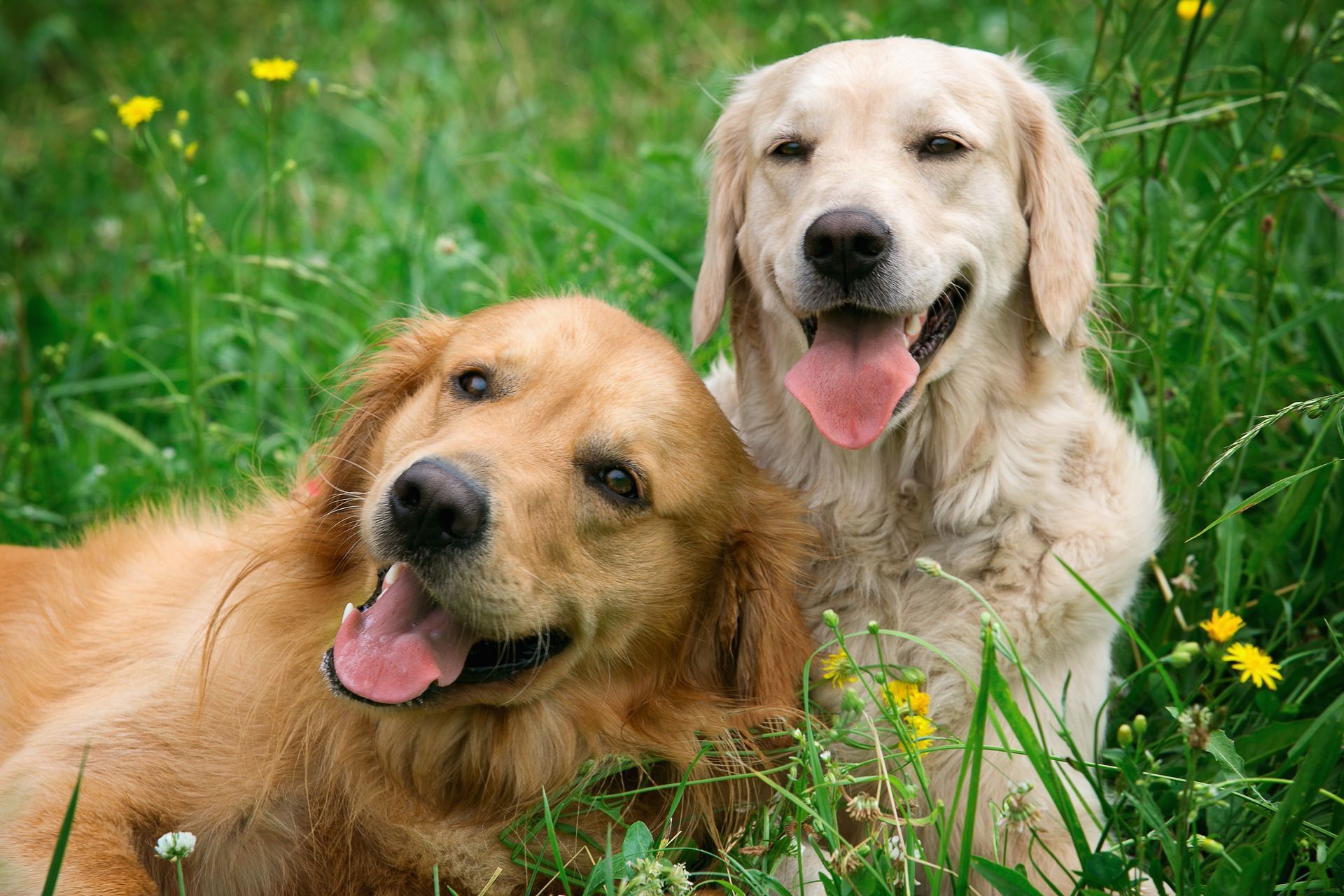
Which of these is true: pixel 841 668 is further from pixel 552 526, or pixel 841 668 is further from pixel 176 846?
pixel 176 846

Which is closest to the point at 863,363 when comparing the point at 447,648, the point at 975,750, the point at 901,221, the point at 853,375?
the point at 853,375

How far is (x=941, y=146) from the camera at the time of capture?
10.4 feet

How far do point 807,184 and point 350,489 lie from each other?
136 cm

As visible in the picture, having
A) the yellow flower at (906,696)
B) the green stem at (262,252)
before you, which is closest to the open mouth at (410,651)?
the yellow flower at (906,696)

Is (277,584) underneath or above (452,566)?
underneath

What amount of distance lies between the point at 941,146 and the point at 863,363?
0.58 meters

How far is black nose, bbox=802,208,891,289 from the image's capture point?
2.92 metres

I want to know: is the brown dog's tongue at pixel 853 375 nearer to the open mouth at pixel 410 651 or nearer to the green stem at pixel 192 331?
the open mouth at pixel 410 651

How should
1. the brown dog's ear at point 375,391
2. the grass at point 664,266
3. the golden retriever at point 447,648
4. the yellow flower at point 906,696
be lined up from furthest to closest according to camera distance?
1. the brown dog's ear at point 375,391
2. the grass at point 664,266
3. the golden retriever at point 447,648
4. the yellow flower at point 906,696

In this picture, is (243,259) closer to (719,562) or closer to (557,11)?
(719,562)

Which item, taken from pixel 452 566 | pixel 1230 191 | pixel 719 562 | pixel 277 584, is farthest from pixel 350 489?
pixel 1230 191

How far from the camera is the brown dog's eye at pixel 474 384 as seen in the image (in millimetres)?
2992

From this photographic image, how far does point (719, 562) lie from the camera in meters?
3.08

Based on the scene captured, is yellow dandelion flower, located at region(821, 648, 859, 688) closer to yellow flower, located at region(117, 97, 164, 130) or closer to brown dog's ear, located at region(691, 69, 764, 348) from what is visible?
brown dog's ear, located at region(691, 69, 764, 348)
